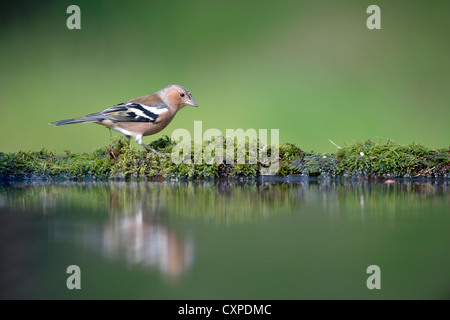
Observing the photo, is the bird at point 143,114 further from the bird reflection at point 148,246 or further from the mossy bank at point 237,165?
the bird reflection at point 148,246

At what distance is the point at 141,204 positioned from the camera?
3.22 metres

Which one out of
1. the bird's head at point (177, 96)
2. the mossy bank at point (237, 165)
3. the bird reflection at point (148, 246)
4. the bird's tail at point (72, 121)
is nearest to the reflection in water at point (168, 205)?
the bird reflection at point (148, 246)

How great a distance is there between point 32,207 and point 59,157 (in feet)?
6.69

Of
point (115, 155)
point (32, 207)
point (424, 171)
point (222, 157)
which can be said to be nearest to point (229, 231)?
point (32, 207)

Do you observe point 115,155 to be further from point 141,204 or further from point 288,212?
point 288,212

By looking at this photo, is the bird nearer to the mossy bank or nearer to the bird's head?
the bird's head

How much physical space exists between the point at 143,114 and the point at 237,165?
1197mm

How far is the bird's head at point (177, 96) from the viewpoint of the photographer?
5.20 metres

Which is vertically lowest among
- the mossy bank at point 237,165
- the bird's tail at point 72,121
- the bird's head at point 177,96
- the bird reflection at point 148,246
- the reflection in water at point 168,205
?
the bird reflection at point 148,246

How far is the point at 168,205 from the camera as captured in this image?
3217 millimetres

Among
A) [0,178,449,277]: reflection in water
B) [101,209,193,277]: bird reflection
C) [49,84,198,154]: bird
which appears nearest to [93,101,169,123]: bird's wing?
[49,84,198,154]: bird

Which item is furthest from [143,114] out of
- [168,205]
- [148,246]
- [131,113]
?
[148,246]
